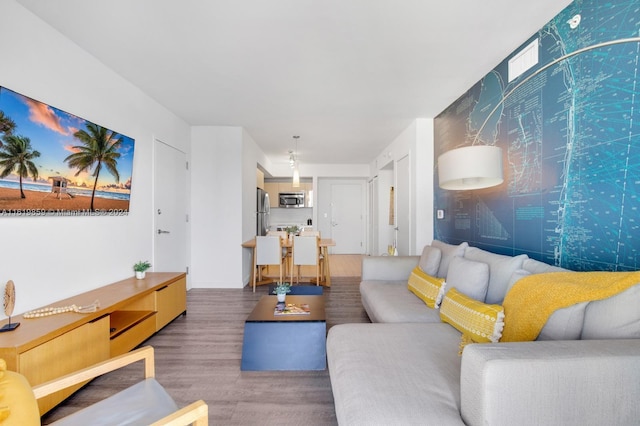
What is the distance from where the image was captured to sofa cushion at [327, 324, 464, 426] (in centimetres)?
106

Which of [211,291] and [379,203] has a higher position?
[379,203]

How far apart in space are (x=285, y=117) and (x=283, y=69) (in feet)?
4.34

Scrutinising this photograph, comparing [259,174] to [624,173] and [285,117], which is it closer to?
[285,117]

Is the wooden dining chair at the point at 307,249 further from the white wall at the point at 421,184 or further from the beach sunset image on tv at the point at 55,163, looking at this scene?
the beach sunset image on tv at the point at 55,163

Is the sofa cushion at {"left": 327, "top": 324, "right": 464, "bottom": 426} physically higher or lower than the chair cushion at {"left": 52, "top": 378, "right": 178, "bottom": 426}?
higher

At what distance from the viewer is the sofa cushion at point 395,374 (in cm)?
106

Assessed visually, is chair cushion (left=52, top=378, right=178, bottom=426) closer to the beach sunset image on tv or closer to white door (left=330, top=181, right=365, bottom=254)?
the beach sunset image on tv

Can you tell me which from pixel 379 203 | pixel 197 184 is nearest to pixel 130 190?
pixel 197 184

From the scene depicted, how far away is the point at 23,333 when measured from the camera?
158cm

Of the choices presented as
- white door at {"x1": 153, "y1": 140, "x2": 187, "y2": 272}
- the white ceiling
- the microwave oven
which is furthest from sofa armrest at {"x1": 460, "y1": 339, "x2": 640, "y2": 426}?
the microwave oven

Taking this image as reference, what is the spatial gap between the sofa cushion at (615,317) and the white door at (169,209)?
3.83 meters

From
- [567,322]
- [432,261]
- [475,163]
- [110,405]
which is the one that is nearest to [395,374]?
[567,322]

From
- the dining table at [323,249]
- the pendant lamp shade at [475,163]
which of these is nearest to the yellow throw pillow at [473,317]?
the pendant lamp shade at [475,163]

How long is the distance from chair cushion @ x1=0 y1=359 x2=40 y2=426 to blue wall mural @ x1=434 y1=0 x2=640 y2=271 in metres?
2.56
